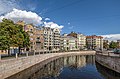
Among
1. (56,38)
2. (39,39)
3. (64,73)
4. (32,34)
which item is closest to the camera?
(64,73)

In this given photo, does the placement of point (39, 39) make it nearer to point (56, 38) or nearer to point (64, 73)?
point (56, 38)

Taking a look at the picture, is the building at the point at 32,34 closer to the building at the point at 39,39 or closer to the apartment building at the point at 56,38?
the building at the point at 39,39

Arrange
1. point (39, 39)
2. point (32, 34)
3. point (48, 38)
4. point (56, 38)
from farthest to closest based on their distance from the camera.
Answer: point (56, 38)
point (48, 38)
point (39, 39)
point (32, 34)

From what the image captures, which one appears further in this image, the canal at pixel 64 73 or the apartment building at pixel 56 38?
the apartment building at pixel 56 38

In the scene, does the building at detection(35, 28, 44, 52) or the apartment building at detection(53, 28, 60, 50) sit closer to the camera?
the building at detection(35, 28, 44, 52)

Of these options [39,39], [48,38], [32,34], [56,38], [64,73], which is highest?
[32,34]

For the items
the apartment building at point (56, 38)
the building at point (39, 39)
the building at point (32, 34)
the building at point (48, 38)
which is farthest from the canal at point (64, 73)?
the apartment building at point (56, 38)

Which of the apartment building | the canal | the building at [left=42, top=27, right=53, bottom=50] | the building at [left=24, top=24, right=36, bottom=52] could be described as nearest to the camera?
the canal

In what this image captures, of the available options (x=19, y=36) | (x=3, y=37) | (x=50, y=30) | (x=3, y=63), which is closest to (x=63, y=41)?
(x=50, y=30)

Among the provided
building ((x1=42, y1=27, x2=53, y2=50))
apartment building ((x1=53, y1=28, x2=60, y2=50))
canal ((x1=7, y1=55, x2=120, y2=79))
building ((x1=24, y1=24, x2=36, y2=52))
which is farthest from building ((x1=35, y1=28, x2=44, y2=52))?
canal ((x1=7, y1=55, x2=120, y2=79))

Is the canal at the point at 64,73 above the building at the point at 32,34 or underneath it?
underneath

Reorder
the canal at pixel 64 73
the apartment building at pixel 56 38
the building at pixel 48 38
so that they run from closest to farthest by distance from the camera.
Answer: the canal at pixel 64 73
the building at pixel 48 38
the apartment building at pixel 56 38

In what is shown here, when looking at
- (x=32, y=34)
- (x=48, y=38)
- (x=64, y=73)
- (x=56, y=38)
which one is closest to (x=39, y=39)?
(x=32, y=34)

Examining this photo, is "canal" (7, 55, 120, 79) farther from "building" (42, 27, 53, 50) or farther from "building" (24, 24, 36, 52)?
"building" (42, 27, 53, 50)
